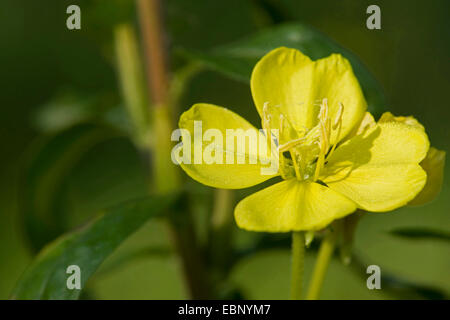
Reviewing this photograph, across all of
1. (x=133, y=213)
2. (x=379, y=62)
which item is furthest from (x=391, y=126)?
(x=379, y=62)

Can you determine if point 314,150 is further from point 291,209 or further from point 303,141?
point 291,209

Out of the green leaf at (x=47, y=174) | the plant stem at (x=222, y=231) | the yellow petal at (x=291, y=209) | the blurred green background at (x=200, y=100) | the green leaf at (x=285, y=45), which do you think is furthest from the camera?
the blurred green background at (x=200, y=100)

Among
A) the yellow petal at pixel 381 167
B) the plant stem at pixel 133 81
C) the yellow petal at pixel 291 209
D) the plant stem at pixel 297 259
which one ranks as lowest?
the plant stem at pixel 297 259

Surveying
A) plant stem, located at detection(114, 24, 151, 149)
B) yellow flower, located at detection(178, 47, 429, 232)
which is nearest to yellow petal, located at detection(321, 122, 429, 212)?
yellow flower, located at detection(178, 47, 429, 232)

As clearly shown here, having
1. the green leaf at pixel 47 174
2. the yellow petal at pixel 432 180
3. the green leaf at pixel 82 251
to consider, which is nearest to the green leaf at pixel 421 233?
the yellow petal at pixel 432 180

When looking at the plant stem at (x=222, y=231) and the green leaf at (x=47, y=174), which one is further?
the green leaf at (x=47, y=174)

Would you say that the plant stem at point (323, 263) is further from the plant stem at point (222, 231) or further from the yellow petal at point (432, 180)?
the plant stem at point (222, 231)

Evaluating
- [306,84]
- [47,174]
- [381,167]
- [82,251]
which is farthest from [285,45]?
[47,174]

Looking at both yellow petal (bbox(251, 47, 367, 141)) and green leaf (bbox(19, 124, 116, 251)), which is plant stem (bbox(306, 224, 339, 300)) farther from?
green leaf (bbox(19, 124, 116, 251))
